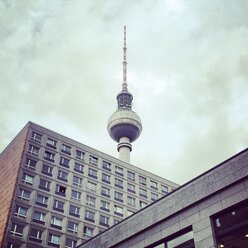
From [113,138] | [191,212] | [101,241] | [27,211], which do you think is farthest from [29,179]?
[113,138]

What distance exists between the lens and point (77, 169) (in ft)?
220

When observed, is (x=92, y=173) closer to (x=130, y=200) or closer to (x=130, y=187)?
(x=130, y=187)

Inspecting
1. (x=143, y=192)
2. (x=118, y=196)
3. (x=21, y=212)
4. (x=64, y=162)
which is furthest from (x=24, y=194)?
(x=143, y=192)

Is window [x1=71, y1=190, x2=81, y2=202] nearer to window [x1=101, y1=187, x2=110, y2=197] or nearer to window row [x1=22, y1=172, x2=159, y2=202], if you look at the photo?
window row [x1=22, y1=172, x2=159, y2=202]

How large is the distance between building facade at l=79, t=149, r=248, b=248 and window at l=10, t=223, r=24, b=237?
3262cm

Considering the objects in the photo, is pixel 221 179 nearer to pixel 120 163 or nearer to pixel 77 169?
pixel 77 169

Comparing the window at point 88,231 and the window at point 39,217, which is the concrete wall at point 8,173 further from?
the window at point 88,231

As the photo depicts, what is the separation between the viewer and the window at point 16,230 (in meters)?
52.9

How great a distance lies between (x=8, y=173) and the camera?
62.2 metres

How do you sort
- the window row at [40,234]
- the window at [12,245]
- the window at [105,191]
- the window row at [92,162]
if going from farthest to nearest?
the window at [105,191] < the window row at [92,162] < the window row at [40,234] < the window at [12,245]

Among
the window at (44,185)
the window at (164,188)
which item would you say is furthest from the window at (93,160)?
the window at (164,188)

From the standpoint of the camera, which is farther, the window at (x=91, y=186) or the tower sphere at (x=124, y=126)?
the tower sphere at (x=124, y=126)

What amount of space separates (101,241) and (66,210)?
1379 inches

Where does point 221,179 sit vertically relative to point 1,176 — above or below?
below
